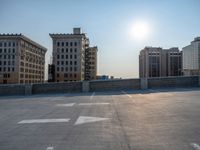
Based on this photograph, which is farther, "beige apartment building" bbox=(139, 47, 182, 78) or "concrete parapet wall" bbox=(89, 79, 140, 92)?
"beige apartment building" bbox=(139, 47, 182, 78)

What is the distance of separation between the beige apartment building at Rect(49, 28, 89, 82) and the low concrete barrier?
66504mm

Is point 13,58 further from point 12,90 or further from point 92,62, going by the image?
point 12,90

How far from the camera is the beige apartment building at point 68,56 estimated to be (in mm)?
98688

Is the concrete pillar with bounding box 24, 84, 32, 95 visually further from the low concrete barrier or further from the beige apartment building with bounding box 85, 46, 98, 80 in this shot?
the beige apartment building with bounding box 85, 46, 98, 80

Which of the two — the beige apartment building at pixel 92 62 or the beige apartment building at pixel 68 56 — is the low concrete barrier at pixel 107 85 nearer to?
the beige apartment building at pixel 68 56

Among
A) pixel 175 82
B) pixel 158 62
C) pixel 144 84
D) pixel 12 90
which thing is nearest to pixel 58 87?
pixel 12 90

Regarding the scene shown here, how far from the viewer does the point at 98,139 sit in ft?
23.4

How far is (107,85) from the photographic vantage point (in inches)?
1249

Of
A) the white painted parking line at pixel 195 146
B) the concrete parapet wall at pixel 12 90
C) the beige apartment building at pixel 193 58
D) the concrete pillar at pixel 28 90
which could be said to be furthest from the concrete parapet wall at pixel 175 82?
the beige apartment building at pixel 193 58

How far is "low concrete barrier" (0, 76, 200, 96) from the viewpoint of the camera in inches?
1241

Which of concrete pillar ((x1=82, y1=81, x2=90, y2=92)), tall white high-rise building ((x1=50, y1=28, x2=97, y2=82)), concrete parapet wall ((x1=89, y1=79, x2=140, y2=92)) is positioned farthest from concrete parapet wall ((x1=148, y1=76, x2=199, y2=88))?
tall white high-rise building ((x1=50, y1=28, x2=97, y2=82))

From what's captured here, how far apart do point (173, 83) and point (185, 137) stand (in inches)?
1003

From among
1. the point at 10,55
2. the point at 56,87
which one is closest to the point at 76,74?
the point at 10,55

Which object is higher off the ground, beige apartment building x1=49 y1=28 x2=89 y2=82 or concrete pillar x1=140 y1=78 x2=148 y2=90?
beige apartment building x1=49 y1=28 x2=89 y2=82
